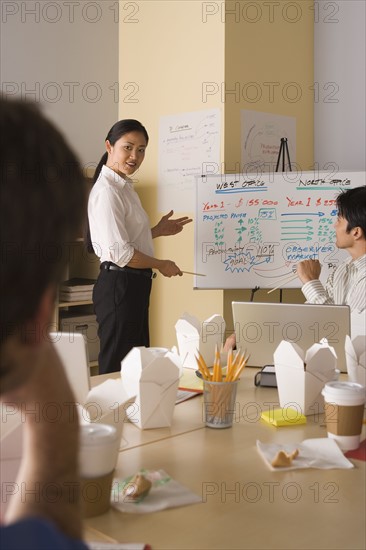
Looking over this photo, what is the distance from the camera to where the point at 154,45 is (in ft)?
12.9

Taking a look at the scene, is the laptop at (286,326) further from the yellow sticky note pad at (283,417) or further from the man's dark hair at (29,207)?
the man's dark hair at (29,207)

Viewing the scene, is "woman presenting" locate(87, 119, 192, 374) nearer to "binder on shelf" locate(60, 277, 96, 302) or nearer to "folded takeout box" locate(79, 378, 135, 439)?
"binder on shelf" locate(60, 277, 96, 302)

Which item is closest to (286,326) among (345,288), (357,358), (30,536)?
(357,358)

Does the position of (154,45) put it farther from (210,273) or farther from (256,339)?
(256,339)

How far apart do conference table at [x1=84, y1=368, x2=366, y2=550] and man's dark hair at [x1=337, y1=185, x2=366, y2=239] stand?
4.41 feet

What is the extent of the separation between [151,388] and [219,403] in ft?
0.57

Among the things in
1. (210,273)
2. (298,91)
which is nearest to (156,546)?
(210,273)

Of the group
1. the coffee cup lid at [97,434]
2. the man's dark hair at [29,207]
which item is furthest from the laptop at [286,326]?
the man's dark hair at [29,207]

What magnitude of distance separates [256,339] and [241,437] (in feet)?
2.10

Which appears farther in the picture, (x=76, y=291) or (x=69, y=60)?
(x=69, y=60)

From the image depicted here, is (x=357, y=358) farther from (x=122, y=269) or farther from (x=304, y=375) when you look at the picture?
(x=122, y=269)

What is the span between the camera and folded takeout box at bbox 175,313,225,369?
2.18m

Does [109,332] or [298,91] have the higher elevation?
[298,91]

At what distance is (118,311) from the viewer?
3.18 m
